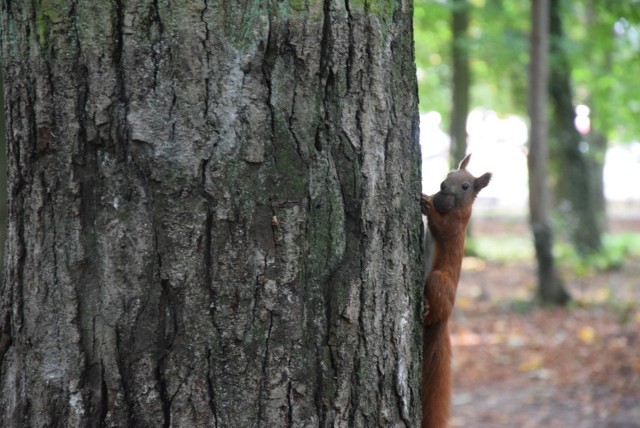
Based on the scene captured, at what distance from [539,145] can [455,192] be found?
29.6 feet

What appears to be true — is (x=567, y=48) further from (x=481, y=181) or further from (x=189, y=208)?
(x=189, y=208)

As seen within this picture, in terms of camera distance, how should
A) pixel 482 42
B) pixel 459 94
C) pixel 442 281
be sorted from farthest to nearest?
1. pixel 459 94
2. pixel 482 42
3. pixel 442 281

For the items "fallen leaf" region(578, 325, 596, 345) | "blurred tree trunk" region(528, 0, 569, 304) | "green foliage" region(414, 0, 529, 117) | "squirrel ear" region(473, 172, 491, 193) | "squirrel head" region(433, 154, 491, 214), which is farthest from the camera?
"green foliage" region(414, 0, 529, 117)

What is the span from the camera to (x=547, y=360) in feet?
28.8

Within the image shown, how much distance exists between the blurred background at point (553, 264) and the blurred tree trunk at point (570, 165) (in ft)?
0.10

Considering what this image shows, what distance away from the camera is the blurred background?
755 centimetres

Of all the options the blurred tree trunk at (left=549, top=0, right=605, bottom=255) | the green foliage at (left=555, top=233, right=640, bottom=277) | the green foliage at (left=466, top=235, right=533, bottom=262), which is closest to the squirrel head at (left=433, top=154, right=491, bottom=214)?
the green foliage at (left=555, top=233, right=640, bottom=277)

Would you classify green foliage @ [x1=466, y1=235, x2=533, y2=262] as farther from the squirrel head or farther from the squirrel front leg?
the squirrel front leg

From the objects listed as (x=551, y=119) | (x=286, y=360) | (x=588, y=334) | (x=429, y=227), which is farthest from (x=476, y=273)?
(x=286, y=360)

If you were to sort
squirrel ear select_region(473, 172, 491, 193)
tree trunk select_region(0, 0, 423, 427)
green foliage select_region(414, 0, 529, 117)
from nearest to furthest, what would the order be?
tree trunk select_region(0, 0, 423, 427), squirrel ear select_region(473, 172, 491, 193), green foliage select_region(414, 0, 529, 117)

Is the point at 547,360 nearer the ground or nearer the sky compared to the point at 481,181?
nearer the ground

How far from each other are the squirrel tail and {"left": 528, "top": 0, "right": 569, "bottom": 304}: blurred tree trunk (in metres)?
9.29

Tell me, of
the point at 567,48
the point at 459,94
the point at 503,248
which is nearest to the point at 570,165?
the point at 459,94

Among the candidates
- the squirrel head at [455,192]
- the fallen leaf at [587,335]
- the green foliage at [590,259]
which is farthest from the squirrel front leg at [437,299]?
the green foliage at [590,259]
